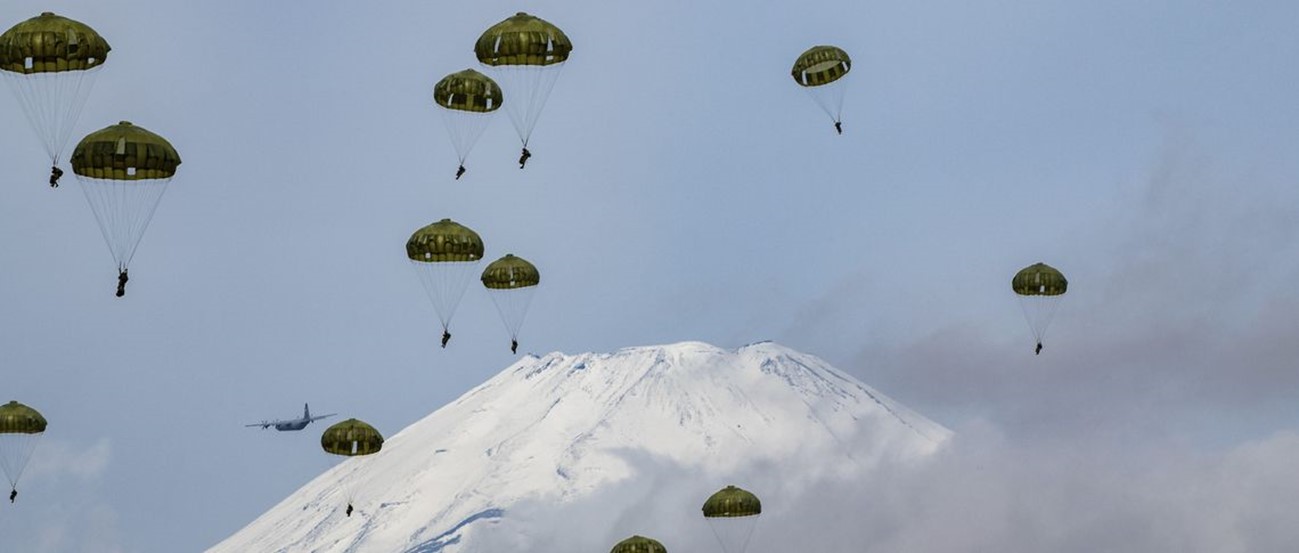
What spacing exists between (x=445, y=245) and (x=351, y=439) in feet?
48.0

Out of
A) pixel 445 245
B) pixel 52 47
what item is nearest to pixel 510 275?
pixel 445 245

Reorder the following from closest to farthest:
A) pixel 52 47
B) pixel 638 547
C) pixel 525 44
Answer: pixel 52 47 → pixel 525 44 → pixel 638 547

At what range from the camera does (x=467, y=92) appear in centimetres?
7531

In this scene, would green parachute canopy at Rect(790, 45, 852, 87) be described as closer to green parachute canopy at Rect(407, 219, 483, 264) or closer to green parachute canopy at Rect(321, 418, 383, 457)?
green parachute canopy at Rect(407, 219, 483, 264)

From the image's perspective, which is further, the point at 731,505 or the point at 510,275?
the point at 731,505

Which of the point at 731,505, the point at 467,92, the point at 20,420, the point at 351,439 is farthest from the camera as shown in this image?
the point at 731,505

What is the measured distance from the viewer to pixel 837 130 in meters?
77.5

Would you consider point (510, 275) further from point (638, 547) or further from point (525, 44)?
point (638, 547)

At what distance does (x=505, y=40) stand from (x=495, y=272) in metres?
15.5

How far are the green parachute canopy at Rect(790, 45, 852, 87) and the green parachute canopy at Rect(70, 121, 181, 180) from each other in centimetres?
2696

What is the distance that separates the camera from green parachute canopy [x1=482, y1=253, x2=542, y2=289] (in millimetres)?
83625

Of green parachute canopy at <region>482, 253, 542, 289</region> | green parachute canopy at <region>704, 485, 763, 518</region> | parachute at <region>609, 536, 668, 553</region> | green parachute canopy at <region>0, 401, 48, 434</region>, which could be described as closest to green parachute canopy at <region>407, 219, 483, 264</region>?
green parachute canopy at <region>482, 253, 542, 289</region>

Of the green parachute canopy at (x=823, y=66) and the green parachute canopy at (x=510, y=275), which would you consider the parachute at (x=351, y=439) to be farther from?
the green parachute canopy at (x=823, y=66)

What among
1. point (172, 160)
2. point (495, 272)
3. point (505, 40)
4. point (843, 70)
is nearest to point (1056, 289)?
point (843, 70)
